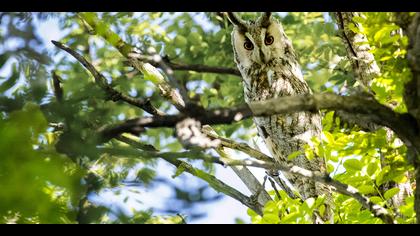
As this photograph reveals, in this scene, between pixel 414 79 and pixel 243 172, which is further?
pixel 243 172

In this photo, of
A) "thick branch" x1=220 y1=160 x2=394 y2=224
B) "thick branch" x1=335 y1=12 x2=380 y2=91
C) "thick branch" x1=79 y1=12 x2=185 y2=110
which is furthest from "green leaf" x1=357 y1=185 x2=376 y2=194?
"thick branch" x1=335 y1=12 x2=380 y2=91

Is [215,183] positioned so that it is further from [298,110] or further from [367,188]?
[298,110]

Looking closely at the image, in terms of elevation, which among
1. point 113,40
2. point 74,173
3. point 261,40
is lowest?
point 74,173

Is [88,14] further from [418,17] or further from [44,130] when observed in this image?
[418,17]

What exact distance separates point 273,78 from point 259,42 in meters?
0.27

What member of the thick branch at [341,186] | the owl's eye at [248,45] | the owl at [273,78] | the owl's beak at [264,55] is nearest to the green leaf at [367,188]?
the thick branch at [341,186]

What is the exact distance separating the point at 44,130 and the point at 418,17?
1178 millimetres

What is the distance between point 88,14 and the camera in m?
2.31

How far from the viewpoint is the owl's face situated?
3.91m

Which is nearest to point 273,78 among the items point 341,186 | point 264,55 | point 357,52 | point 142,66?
point 264,55

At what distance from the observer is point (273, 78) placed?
12.8 ft

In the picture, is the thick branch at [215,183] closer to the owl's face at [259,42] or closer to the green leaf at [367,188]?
the green leaf at [367,188]

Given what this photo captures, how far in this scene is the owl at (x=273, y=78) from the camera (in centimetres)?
376
